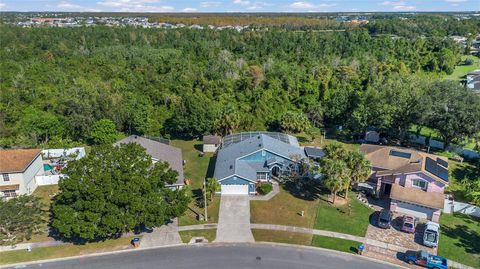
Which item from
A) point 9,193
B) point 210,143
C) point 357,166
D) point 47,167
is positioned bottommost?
point 9,193

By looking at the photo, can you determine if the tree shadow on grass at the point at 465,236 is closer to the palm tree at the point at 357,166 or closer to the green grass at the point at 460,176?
the green grass at the point at 460,176

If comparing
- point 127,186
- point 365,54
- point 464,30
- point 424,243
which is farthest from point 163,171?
point 464,30

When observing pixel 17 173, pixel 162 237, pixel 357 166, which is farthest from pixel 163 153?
pixel 357 166

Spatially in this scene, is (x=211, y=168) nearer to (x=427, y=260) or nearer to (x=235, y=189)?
(x=235, y=189)

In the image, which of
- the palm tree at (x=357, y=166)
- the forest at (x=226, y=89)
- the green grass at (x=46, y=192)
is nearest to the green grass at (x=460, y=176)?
the forest at (x=226, y=89)

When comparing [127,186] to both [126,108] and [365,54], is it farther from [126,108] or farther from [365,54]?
[365,54]

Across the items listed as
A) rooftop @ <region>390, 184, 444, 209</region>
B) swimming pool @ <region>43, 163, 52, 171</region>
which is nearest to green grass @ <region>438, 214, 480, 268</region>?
rooftop @ <region>390, 184, 444, 209</region>
